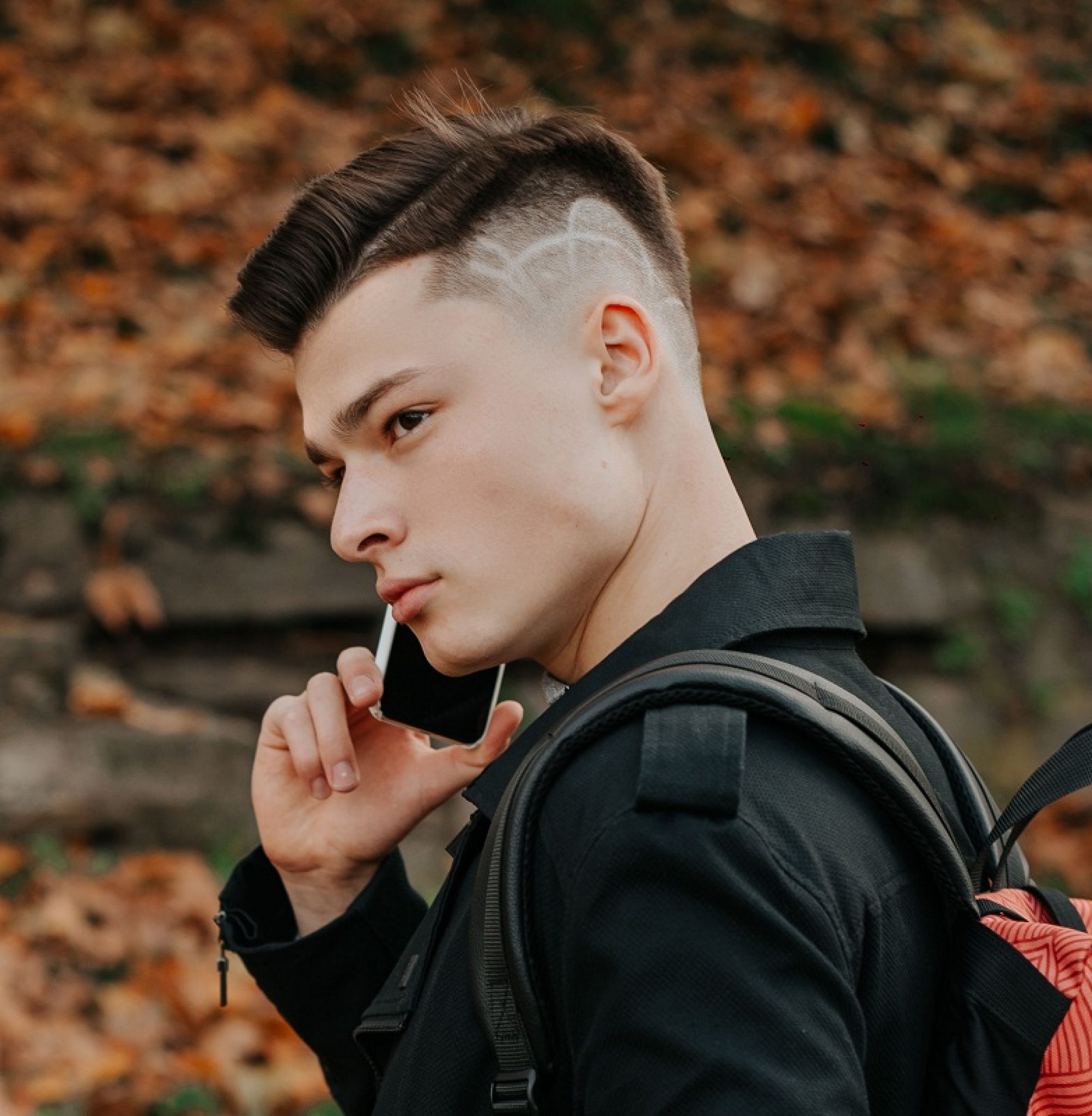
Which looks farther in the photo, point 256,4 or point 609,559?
point 256,4

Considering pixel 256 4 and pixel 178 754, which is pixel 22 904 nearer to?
pixel 178 754

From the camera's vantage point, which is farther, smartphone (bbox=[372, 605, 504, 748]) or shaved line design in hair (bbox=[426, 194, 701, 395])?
smartphone (bbox=[372, 605, 504, 748])

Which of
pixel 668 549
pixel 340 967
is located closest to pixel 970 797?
pixel 668 549

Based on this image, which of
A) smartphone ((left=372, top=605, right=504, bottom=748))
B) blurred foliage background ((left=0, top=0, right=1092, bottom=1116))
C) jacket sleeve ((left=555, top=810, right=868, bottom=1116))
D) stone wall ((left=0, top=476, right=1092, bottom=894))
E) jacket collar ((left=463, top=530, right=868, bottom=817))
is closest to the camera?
jacket sleeve ((left=555, top=810, right=868, bottom=1116))

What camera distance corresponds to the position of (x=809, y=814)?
1237 millimetres

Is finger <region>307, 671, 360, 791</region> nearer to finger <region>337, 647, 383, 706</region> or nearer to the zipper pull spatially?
finger <region>337, 647, 383, 706</region>

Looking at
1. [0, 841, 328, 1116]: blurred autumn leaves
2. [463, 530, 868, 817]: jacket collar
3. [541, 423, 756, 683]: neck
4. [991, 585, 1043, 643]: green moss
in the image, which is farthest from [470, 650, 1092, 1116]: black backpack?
[991, 585, 1043, 643]: green moss

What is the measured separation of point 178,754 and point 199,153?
10.7ft

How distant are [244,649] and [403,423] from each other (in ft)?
11.3

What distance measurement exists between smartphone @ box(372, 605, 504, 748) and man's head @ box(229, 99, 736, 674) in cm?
43

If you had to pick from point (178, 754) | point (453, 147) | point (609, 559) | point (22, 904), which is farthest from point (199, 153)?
point (609, 559)

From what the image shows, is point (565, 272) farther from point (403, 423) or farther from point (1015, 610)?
point (1015, 610)

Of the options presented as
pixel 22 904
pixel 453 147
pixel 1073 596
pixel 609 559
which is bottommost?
pixel 22 904

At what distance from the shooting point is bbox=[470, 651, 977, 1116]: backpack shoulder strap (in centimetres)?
126
